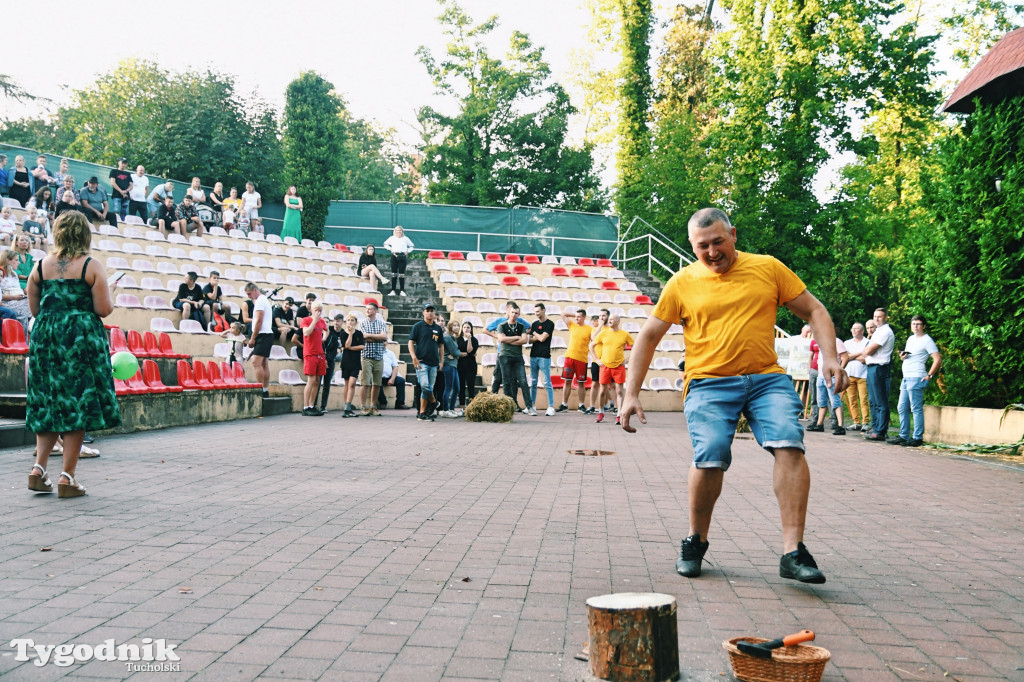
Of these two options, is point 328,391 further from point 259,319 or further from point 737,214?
point 737,214

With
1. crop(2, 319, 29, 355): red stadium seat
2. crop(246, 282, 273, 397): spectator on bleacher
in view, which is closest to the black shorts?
crop(246, 282, 273, 397): spectator on bleacher

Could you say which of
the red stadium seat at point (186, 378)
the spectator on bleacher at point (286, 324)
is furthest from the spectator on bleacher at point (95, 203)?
the red stadium seat at point (186, 378)

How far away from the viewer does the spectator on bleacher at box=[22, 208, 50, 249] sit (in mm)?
17094

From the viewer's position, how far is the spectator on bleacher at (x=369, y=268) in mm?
24078

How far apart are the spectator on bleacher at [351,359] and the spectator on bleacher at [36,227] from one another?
687 centimetres

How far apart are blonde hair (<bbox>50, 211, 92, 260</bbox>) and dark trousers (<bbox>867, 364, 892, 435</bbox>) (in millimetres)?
11364

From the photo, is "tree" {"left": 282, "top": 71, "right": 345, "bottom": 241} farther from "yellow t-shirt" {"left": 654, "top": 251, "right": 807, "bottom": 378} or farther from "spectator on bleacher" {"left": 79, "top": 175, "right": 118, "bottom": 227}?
"yellow t-shirt" {"left": 654, "top": 251, "right": 807, "bottom": 378}

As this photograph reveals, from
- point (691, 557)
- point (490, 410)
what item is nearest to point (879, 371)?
point (490, 410)

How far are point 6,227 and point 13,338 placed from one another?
667cm

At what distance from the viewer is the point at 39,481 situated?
6.25m

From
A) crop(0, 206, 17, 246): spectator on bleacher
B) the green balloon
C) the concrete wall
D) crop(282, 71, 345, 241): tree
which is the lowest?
the concrete wall

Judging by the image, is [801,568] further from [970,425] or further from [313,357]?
[313,357]

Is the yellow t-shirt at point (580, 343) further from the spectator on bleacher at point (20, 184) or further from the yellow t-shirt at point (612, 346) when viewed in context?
the spectator on bleacher at point (20, 184)

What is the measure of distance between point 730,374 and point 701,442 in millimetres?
395
